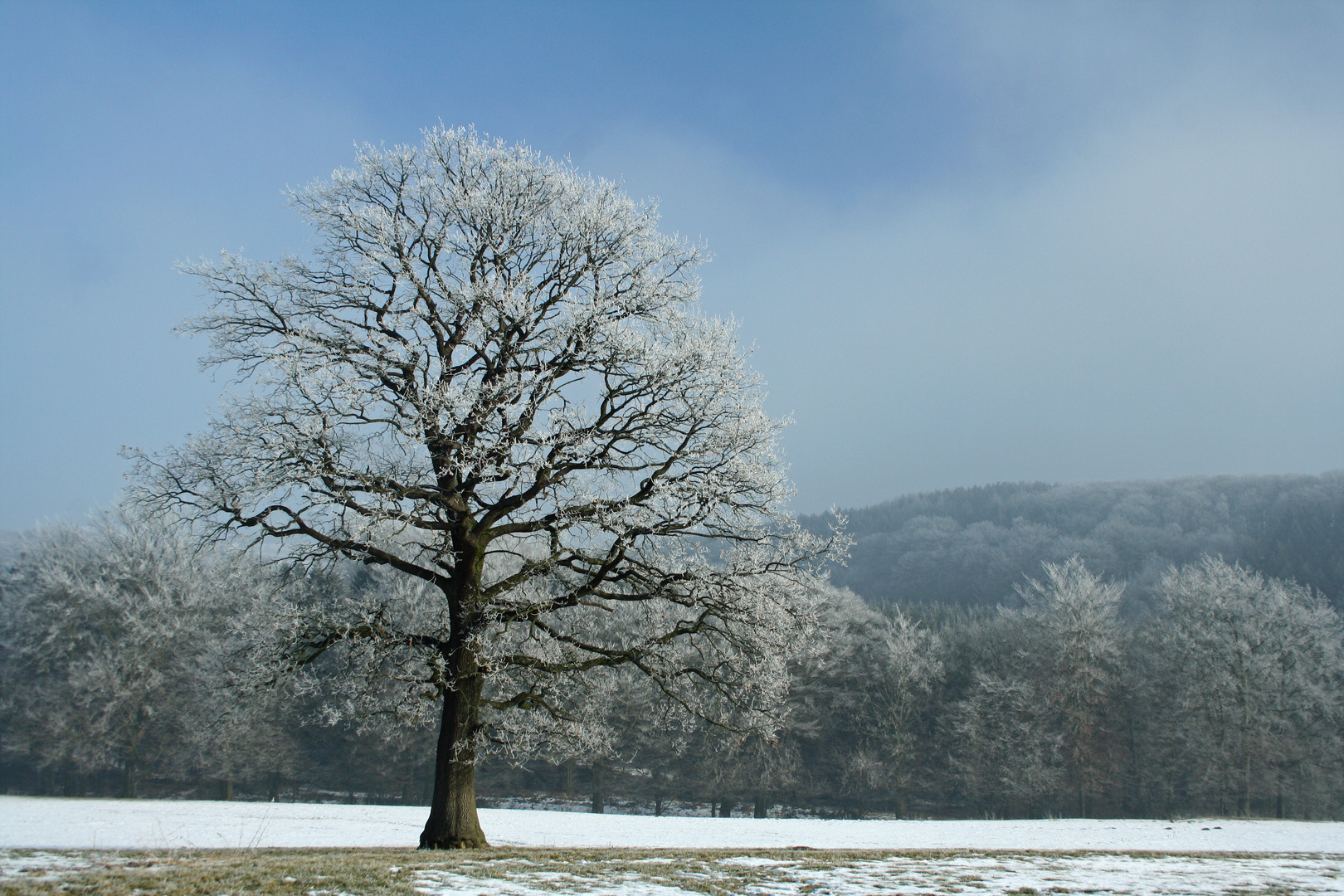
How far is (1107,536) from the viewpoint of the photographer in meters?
85.9

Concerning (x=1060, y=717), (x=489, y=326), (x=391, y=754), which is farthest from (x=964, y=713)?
(x=489, y=326)

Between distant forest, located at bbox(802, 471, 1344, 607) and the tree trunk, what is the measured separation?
58.8 metres

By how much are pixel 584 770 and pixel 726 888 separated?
40949 millimetres

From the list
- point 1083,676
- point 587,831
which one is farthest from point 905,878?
point 1083,676

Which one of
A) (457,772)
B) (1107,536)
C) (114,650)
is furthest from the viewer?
(1107,536)

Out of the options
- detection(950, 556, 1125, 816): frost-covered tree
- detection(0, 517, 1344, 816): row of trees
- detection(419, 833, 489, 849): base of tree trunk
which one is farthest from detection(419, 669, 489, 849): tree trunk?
detection(950, 556, 1125, 816): frost-covered tree

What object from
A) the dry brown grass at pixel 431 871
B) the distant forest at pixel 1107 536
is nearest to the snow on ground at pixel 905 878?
the dry brown grass at pixel 431 871

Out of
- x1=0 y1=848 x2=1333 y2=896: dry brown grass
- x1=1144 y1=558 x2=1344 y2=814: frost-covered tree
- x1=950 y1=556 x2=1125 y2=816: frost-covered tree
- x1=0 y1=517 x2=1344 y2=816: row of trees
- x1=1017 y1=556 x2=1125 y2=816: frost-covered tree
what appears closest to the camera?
x1=0 y1=848 x2=1333 y2=896: dry brown grass

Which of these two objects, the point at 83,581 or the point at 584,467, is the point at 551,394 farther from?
the point at 83,581

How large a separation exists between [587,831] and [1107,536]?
8152 centimetres

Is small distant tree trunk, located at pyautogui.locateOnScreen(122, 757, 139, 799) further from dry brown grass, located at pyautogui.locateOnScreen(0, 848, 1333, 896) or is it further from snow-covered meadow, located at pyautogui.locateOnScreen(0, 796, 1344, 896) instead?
dry brown grass, located at pyautogui.locateOnScreen(0, 848, 1333, 896)

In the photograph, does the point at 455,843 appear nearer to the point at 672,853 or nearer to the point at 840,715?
the point at 672,853

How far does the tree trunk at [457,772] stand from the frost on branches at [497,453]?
0.04 m

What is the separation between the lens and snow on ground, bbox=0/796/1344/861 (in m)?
15.6
